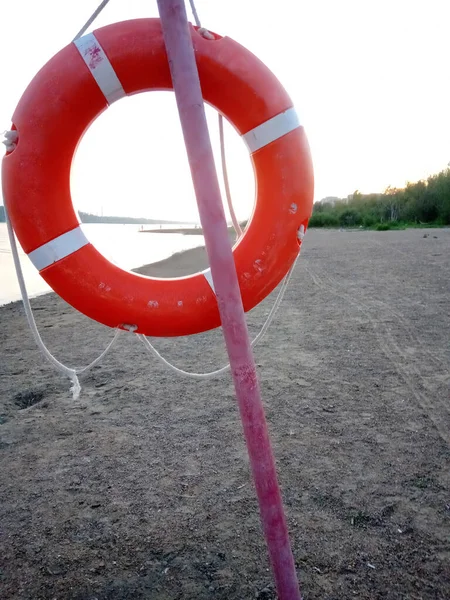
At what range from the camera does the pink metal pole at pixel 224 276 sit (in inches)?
39.1

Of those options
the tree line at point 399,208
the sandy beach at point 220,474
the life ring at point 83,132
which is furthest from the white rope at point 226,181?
the tree line at point 399,208

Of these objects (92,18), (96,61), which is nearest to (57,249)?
(96,61)

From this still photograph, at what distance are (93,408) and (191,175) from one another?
1.70m

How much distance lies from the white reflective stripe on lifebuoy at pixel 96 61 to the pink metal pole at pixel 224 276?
313 mm

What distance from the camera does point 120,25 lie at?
48.0 inches

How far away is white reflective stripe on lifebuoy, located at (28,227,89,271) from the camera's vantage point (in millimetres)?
1323

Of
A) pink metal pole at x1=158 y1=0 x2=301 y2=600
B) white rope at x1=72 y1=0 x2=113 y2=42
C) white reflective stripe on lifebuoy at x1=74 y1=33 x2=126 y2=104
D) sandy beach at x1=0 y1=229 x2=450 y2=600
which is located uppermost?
white rope at x1=72 y1=0 x2=113 y2=42

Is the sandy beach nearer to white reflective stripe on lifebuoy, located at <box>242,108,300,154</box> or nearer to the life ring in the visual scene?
the life ring

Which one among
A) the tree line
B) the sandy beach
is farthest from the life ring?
the tree line

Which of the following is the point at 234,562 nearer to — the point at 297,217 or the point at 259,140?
the point at 297,217

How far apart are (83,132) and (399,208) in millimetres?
28641

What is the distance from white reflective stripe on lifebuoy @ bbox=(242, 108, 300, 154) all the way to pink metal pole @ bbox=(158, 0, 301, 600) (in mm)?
337

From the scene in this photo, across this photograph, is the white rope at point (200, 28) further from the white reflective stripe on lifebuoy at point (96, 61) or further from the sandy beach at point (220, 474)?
the sandy beach at point (220, 474)

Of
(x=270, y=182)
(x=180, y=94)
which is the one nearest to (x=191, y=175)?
A: (x=180, y=94)
